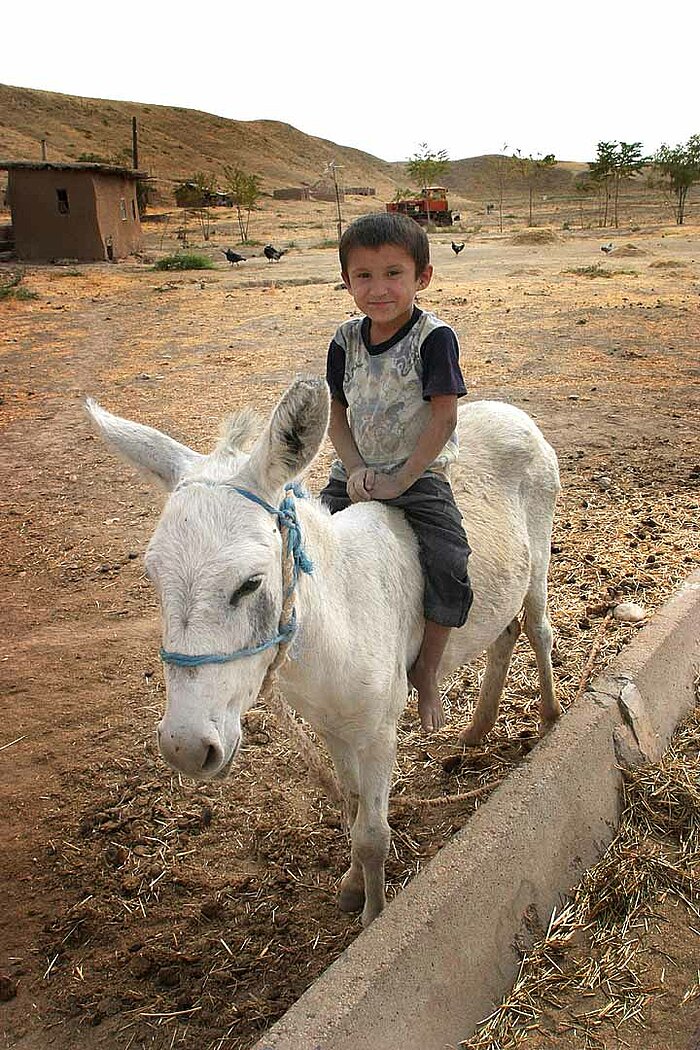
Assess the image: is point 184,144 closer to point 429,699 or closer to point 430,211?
point 430,211

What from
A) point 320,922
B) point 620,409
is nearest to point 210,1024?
point 320,922

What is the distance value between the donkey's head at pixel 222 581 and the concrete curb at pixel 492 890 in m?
0.71

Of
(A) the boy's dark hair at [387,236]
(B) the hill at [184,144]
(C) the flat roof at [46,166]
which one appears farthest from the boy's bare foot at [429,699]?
(B) the hill at [184,144]

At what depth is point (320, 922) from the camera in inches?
107

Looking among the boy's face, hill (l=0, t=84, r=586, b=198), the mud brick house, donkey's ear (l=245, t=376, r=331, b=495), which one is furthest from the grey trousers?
hill (l=0, t=84, r=586, b=198)

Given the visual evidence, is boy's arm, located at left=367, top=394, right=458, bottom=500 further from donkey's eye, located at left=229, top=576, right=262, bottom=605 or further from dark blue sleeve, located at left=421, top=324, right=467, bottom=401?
donkey's eye, located at left=229, top=576, right=262, bottom=605

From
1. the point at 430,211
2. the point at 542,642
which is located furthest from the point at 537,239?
the point at 542,642

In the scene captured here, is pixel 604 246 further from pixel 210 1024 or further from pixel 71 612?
pixel 210 1024

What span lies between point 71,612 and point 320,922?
2.75 m

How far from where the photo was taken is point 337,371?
9.48ft

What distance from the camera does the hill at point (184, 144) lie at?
6562cm

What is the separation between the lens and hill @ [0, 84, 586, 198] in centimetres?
6562

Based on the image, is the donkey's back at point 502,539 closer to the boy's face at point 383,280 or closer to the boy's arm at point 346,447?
the boy's arm at point 346,447

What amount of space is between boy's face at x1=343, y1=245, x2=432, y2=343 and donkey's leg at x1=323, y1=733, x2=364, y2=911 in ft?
4.78
